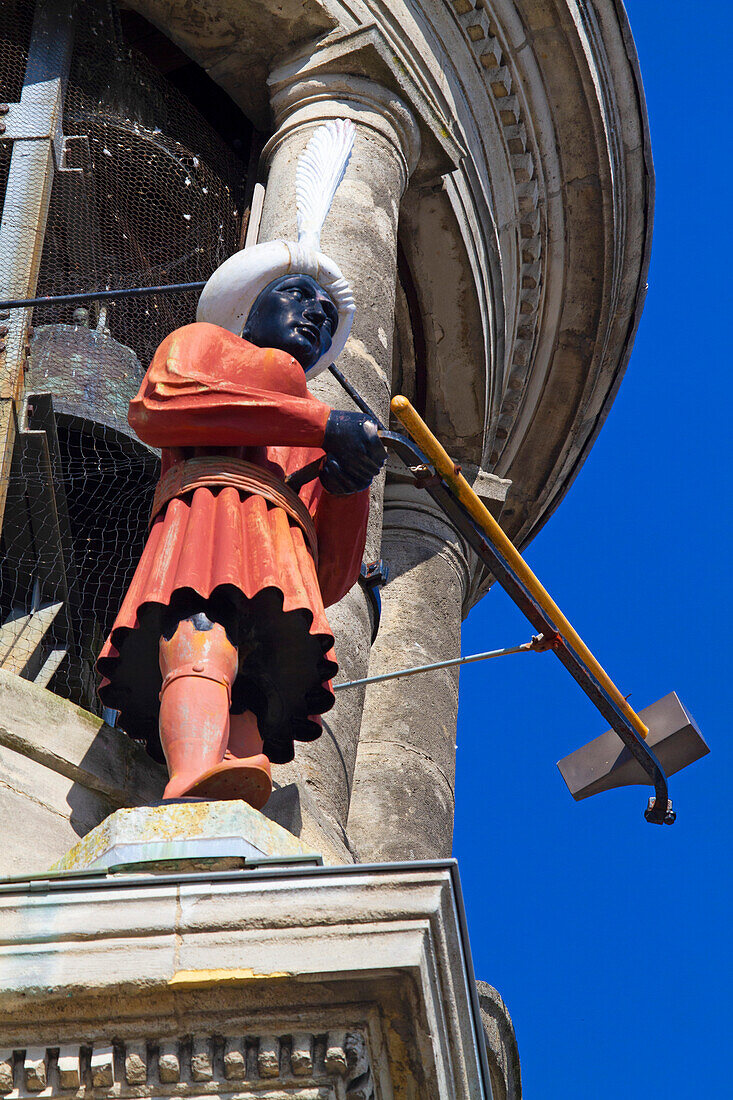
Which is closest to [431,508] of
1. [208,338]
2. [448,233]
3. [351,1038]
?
[448,233]

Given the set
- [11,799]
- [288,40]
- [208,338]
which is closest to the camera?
[11,799]

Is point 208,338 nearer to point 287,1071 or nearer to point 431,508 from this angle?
point 287,1071

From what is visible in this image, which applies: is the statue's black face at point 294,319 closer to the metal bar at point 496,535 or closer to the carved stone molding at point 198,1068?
the metal bar at point 496,535

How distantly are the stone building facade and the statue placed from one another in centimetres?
53

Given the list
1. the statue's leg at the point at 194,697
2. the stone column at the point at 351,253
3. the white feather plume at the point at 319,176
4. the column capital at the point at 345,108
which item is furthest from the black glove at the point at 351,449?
the column capital at the point at 345,108

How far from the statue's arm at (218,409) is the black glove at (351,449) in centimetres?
4

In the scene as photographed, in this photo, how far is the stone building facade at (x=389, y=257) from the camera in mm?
7695

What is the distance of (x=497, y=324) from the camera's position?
33.5ft

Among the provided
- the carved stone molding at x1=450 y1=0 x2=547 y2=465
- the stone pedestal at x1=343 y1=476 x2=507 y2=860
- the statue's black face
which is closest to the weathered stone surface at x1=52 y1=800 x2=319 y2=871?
the statue's black face

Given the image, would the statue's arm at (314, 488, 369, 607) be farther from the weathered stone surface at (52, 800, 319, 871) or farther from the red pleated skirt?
the weathered stone surface at (52, 800, 319, 871)

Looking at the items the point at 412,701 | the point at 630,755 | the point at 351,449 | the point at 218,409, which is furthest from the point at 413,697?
the point at 218,409

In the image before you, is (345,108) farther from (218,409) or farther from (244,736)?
(244,736)

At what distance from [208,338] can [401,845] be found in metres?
3.65

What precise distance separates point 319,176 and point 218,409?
155 centimetres
